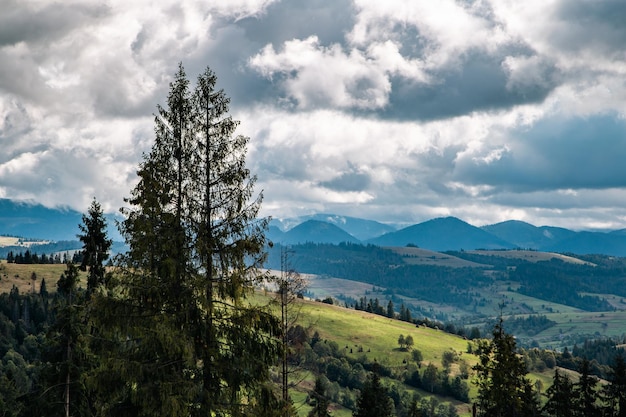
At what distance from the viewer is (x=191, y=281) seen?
2258 centimetres

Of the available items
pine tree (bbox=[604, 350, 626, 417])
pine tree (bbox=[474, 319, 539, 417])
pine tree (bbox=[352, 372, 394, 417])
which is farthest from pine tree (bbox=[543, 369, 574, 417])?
pine tree (bbox=[352, 372, 394, 417])

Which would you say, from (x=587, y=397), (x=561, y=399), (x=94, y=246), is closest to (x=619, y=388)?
(x=587, y=397)

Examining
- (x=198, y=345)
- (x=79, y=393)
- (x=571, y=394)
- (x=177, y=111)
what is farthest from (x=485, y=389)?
(x=177, y=111)

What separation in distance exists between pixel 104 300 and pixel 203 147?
24.4 feet

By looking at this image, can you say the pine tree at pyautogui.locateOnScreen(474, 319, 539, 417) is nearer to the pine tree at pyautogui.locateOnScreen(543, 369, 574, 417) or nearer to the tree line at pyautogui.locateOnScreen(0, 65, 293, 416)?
the pine tree at pyautogui.locateOnScreen(543, 369, 574, 417)

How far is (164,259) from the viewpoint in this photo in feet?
74.2

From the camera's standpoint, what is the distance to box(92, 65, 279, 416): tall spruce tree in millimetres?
21969

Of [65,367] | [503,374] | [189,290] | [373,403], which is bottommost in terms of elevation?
[373,403]

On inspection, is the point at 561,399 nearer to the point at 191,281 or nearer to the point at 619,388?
the point at 619,388

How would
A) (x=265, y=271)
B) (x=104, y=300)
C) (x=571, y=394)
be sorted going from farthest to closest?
(x=571, y=394), (x=265, y=271), (x=104, y=300)

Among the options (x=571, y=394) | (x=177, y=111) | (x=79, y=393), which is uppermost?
(x=177, y=111)

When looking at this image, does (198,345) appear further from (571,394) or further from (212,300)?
(571,394)

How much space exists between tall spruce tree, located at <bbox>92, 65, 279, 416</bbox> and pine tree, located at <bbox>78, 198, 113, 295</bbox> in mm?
20149

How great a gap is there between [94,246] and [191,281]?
2407cm
